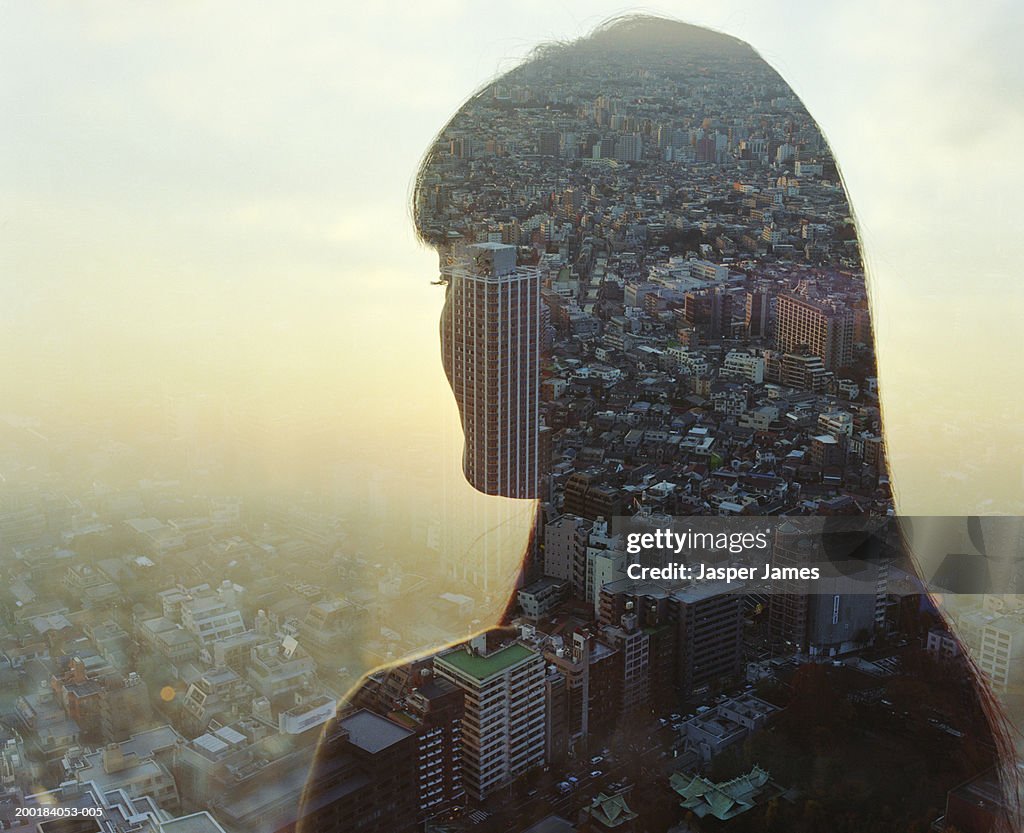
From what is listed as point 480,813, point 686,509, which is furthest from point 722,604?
point 480,813

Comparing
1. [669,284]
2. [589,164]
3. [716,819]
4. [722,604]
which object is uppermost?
[589,164]

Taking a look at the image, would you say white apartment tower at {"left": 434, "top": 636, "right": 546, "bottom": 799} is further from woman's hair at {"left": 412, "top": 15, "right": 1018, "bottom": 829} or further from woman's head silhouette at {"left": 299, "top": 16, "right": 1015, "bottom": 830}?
woman's hair at {"left": 412, "top": 15, "right": 1018, "bottom": 829}

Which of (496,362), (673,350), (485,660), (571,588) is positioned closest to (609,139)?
(673,350)

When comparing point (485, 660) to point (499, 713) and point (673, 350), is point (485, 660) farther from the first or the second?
point (673, 350)

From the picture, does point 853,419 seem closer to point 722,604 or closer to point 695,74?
point 722,604

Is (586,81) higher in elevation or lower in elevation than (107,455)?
higher

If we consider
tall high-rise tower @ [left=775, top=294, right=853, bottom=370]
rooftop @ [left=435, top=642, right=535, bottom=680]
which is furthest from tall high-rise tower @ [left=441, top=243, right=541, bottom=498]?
tall high-rise tower @ [left=775, top=294, right=853, bottom=370]
